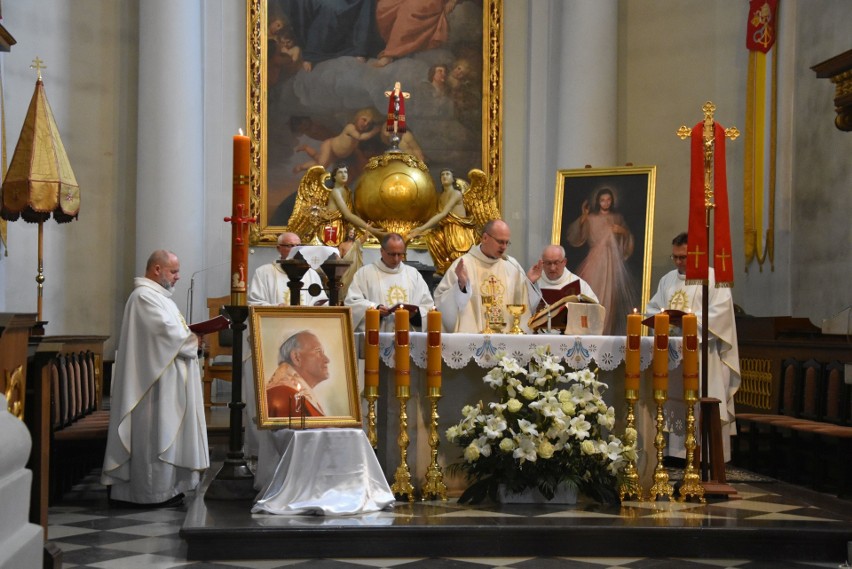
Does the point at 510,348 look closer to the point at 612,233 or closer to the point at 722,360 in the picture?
the point at 722,360

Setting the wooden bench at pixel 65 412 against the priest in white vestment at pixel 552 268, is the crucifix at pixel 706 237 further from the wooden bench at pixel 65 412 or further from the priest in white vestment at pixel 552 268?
the wooden bench at pixel 65 412

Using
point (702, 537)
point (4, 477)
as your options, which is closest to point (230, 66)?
point (702, 537)

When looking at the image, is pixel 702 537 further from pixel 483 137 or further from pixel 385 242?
pixel 483 137

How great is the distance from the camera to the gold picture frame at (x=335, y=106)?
11172mm

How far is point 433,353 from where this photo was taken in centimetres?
626

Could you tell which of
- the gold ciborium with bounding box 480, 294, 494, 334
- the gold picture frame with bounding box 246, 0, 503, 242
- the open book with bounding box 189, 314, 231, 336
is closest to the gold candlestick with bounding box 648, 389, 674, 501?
the gold ciborium with bounding box 480, 294, 494, 334

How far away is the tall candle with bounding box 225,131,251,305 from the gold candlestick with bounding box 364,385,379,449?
86cm

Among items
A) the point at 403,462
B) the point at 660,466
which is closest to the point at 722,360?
the point at 660,466

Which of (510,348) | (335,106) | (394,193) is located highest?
(335,106)

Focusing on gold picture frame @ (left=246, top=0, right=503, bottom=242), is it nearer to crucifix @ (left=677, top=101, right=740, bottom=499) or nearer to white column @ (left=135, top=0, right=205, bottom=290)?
white column @ (left=135, top=0, right=205, bottom=290)

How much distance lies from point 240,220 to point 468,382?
1.65 m

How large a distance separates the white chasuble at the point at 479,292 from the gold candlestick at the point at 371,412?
101 cm

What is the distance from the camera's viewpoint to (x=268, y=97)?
11.3m

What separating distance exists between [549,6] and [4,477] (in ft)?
33.1
